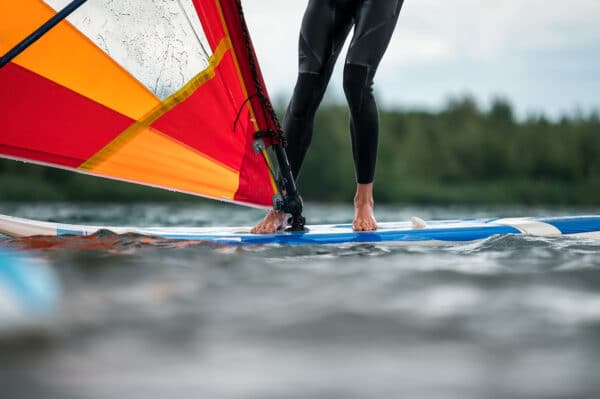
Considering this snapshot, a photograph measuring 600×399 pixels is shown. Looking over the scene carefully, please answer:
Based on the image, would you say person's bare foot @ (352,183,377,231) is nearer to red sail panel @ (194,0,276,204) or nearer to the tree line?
red sail panel @ (194,0,276,204)

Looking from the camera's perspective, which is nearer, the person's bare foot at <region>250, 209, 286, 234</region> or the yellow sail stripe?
Result: the yellow sail stripe

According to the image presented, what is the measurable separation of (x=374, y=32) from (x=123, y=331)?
2.17 m

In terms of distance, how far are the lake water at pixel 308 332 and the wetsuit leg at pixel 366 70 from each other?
106 centimetres

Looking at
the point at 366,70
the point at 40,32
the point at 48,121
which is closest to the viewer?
the point at 40,32

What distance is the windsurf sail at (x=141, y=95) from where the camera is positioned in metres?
3.19

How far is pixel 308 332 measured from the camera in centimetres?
154

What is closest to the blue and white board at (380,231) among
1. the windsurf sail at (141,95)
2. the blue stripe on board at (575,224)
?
the blue stripe on board at (575,224)

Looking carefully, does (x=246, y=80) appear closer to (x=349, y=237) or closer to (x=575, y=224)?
(x=349, y=237)

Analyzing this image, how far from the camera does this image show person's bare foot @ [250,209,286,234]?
3.49m

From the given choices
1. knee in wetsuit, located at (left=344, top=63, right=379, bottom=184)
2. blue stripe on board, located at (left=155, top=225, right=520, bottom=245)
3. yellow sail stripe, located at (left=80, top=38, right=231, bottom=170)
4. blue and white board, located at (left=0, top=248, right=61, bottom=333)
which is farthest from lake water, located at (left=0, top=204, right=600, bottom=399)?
knee in wetsuit, located at (left=344, top=63, right=379, bottom=184)

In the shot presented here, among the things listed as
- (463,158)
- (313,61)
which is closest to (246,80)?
(313,61)

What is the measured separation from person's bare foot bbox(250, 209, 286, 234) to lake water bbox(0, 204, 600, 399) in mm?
969

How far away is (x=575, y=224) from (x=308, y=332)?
2.67 metres

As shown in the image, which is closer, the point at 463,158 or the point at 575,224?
the point at 575,224
